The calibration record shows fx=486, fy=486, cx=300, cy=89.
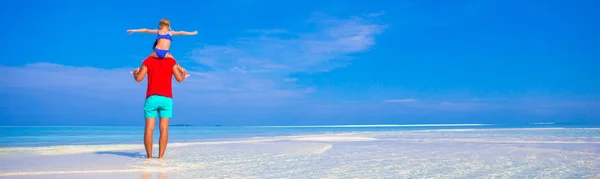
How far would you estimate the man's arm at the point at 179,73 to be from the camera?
7003 mm

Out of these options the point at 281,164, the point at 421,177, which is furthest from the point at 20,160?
the point at 421,177

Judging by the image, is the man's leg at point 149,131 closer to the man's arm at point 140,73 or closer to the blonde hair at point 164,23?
the man's arm at point 140,73

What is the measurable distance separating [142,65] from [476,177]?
4.64 m

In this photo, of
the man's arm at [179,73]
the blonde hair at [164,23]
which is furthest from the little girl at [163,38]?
the man's arm at [179,73]

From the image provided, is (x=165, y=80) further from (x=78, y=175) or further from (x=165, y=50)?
(x=78, y=175)

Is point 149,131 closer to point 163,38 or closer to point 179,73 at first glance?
point 179,73

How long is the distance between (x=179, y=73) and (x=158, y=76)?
1.01 feet

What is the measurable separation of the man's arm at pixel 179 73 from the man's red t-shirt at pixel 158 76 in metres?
0.08

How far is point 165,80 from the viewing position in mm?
6922

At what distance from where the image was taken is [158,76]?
6895 millimetres

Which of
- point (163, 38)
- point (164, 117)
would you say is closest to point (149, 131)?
point (164, 117)

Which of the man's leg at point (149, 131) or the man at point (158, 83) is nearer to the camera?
the man at point (158, 83)

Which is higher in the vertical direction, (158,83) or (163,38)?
(163,38)

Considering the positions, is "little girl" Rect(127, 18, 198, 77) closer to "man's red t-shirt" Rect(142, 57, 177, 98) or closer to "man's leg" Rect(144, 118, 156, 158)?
"man's red t-shirt" Rect(142, 57, 177, 98)
